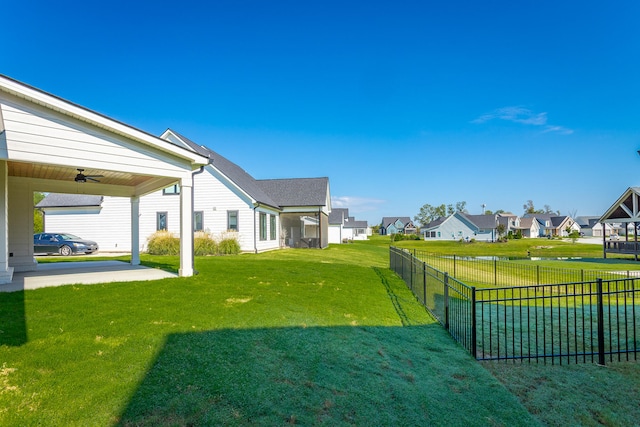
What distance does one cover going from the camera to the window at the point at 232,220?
19906 mm

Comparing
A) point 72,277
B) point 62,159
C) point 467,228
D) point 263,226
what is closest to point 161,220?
point 263,226

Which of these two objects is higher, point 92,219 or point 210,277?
point 92,219

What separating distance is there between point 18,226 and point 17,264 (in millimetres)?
1065

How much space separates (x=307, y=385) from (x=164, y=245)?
16.5 m

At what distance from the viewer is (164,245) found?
18234mm

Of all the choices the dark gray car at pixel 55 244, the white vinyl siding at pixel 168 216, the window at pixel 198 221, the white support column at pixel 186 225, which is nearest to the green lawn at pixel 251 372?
the white support column at pixel 186 225

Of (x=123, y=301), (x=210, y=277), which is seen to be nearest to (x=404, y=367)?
(x=123, y=301)

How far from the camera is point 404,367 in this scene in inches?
185

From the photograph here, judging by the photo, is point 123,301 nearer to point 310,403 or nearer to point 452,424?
point 310,403

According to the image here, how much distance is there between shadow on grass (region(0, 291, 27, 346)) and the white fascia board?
343 centimetres

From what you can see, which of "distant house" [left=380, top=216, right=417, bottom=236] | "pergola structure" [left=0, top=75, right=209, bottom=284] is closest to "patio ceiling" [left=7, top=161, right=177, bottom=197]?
"pergola structure" [left=0, top=75, right=209, bottom=284]

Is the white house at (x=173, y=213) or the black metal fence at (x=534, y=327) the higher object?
the white house at (x=173, y=213)

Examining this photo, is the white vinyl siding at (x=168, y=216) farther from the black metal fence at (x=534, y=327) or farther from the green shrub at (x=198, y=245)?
the black metal fence at (x=534, y=327)

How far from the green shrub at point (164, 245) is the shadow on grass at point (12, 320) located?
1186 centimetres
